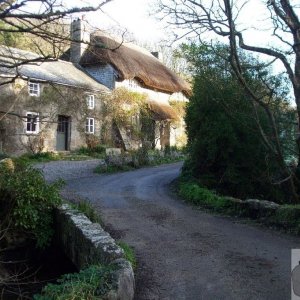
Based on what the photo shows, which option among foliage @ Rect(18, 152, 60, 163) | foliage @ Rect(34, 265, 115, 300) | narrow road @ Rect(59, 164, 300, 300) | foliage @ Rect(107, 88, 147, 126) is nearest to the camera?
foliage @ Rect(34, 265, 115, 300)

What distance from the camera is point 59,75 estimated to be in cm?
2692

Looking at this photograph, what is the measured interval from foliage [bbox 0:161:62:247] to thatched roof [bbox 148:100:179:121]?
23793mm

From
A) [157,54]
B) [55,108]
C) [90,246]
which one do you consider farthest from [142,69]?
[90,246]

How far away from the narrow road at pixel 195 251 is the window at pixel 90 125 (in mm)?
15955

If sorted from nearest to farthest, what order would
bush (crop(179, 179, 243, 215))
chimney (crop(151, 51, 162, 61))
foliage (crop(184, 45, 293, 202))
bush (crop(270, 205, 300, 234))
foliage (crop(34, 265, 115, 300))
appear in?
foliage (crop(34, 265, 115, 300)), bush (crop(270, 205, 300, 234)), bush (crop(179, 179, 243, 215)), foliage (crop(184, 45, 293, 202)), chimney (crop(151, 51, 162, 61))

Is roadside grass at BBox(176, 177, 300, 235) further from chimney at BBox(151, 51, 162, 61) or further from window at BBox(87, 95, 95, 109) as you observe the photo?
chimney at BBox(151, 51, 162, 61)

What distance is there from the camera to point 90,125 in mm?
28516

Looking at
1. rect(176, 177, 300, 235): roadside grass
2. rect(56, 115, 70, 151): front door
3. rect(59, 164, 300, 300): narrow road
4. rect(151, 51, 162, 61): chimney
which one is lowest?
rect(59, 164, 300, 300): narrow road

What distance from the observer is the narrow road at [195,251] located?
5.36 meters

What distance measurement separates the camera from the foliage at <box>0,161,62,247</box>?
8.07 m

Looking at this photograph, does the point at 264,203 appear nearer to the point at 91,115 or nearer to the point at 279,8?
the point at 279,8

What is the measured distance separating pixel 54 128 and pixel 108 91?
17.7 ft

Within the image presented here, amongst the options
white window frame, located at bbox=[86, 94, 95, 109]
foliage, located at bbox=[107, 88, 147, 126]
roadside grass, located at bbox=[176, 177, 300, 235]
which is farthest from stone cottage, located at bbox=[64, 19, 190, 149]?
roadside grass, located at bbox=[176, 177, 300, 235]

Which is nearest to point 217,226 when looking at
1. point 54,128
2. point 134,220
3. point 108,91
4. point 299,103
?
point 134,220
